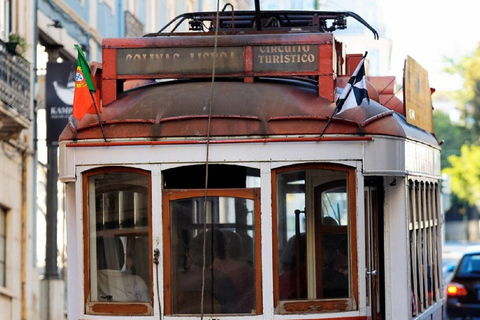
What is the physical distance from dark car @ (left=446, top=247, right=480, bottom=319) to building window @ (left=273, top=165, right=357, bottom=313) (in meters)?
10.8

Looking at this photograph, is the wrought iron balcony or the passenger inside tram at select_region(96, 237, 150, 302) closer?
the passenger inside tram at select_region(96, 237, 150, 302)

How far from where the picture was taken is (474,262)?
1969cm

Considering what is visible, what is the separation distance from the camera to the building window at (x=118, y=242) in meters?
8.71

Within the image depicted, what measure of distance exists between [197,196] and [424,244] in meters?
2.62

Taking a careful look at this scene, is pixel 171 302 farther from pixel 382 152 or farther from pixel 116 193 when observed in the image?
pixel 382 152

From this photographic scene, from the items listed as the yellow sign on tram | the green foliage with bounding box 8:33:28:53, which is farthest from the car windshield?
the yellow sign on tram

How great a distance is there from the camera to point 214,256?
8578mm

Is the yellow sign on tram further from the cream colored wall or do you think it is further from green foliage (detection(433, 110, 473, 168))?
green foliage (detection(433, 110, 473, 168))

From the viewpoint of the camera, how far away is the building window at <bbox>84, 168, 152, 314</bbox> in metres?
8.71

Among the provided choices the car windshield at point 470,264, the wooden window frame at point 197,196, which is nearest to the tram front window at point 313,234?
the wooden window frame at point 197,196

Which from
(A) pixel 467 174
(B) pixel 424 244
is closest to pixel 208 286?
(B) pixel 424 244

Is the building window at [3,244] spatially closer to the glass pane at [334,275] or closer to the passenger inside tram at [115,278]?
the passenger inside tram at [115,278]

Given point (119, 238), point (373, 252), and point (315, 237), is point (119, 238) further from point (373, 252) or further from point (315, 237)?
point (373, 252)

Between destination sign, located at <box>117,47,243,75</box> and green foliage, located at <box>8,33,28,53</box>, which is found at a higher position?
green foliage, located at <box>8,33,28,53</box>
